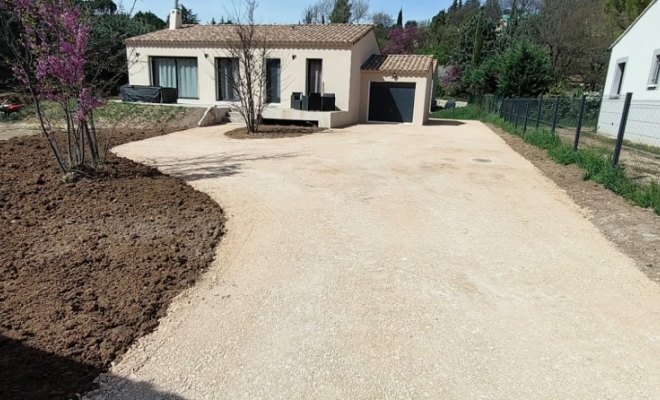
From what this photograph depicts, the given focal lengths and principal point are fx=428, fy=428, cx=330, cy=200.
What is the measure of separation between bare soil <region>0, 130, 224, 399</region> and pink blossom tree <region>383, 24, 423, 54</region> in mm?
44709

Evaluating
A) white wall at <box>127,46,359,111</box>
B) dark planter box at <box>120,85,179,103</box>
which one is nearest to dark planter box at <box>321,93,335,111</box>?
white wall at <box>127,46,359,111</box>

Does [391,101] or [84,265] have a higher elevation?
[391,101]

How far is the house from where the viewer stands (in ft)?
62.2

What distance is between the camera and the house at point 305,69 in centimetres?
1897

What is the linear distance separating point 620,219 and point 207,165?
272 inches

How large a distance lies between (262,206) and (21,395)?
3720 millimetres

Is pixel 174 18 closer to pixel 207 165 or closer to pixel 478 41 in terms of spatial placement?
pixel 207 165

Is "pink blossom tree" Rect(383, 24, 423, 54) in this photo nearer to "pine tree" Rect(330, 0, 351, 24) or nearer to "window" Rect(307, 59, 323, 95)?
"pine tree" Rect(330, 0, 351, 24)

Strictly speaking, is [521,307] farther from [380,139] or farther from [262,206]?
[380,139]

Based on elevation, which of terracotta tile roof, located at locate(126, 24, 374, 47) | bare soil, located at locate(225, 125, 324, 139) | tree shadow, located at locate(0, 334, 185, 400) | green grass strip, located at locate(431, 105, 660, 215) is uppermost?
terracotta tile roof, located at locate(126, 24, 374, 47)

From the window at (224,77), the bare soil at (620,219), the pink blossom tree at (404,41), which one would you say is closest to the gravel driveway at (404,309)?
the bare soil at (620,219)

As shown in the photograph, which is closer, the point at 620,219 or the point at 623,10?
the point at 620,219

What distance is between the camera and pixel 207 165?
8.52 m

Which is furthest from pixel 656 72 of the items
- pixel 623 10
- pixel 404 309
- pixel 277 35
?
pixel 404 309
